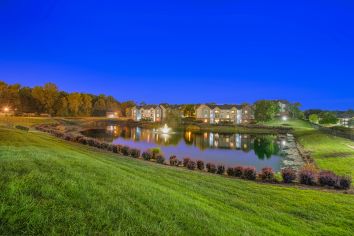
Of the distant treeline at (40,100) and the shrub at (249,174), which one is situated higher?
the distant treeline at (40,100)

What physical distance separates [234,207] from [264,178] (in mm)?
9255

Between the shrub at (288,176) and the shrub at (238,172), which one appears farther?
the shrub at (238,172)

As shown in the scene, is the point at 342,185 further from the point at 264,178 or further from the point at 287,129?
the point at 287,129

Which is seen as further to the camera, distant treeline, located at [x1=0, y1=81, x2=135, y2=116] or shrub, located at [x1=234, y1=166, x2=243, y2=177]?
distant treeline, located at [x1=0, y1=81, x2=135, y2=116]

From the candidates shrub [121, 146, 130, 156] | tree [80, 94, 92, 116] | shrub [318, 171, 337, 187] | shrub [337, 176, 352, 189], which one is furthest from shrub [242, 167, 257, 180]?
tree [80, 94, 92, 116]

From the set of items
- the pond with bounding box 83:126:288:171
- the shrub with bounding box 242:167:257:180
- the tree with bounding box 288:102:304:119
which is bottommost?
the pond with bounding box 83:126:288:171

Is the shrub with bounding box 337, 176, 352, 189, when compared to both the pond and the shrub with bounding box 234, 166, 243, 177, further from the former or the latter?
the pond

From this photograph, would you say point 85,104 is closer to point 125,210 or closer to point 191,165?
point 191,165

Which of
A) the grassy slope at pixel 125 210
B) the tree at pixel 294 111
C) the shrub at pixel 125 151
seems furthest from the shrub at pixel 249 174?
the tree at pixel 294 111

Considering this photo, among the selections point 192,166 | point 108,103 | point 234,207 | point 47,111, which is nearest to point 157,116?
point 108,103

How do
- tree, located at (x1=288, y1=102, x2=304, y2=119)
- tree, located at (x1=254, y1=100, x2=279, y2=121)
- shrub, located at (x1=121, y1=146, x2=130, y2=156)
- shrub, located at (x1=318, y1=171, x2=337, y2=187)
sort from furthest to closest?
1. tree, located at (x1=288, y1=102, x2=304, y2=119)
2. tree, located at (x1=254, y1=100, x2=279, y2=121)
3. shrub, located at (x1=121, y1=146, x2=130, y2=156)
4. shrub, located at (x1=318, y1=171, x2=337, y2=187)

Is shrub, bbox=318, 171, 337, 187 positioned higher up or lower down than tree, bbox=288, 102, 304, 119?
lower down

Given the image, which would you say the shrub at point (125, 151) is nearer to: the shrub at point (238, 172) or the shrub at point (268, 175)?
the shrub at point (238, 172)

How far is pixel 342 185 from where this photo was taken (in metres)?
15.4
